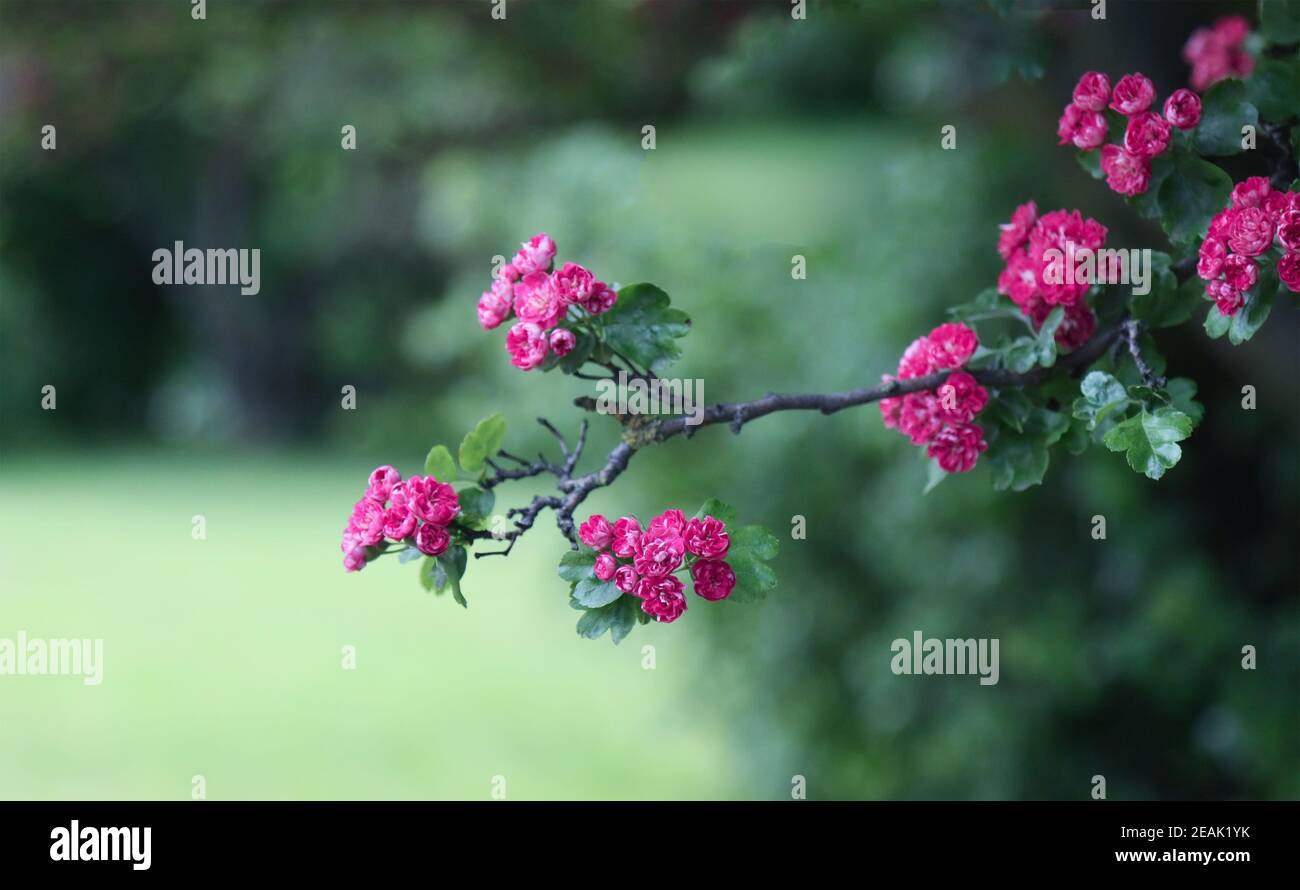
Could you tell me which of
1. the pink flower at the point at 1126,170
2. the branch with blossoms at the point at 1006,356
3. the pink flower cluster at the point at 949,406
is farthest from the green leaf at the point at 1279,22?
the pink flower cluster at the point at 949,406

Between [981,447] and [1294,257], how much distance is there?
1.27 ft

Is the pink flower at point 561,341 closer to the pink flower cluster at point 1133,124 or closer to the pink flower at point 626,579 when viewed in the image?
the pink flower at point 626,579

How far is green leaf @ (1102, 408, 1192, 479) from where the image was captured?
130 centimetres

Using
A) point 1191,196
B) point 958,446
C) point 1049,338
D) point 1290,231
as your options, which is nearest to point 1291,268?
point 1290,231

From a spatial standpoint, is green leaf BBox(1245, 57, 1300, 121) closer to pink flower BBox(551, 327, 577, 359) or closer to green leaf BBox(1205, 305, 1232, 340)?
green leaf BBox(1205, 305, 1232, 340)

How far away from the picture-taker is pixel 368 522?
1.38 metres

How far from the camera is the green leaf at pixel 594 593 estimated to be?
131 centimetres

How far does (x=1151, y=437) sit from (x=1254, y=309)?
19 cm

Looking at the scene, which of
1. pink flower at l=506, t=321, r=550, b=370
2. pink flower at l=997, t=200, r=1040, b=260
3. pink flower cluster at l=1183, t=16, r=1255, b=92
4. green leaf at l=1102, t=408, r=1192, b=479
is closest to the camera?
green leaf at l=1102, t=408, r=1192, b=479

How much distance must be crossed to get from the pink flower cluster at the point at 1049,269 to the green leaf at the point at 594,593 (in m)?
0.64

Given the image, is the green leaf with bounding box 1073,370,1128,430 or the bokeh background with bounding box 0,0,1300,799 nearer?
the green leaf with bounding box 1073,370,1128,430

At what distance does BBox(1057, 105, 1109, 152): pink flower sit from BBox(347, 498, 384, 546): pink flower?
0.88 m

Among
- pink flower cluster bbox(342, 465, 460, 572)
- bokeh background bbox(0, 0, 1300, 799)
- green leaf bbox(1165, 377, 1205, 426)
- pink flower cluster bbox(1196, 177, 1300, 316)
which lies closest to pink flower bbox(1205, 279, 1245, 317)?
pink flower cluster bbox(1196, 177, 1300, 316)

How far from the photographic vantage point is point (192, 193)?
1168cm
